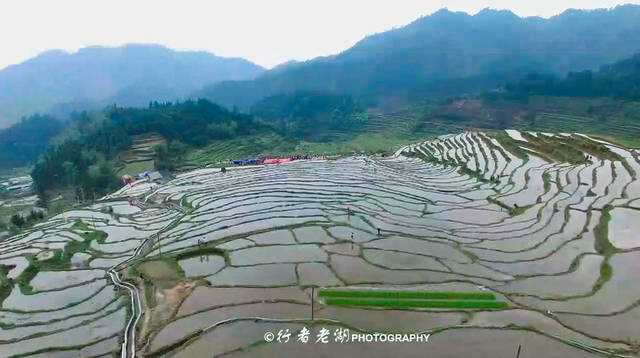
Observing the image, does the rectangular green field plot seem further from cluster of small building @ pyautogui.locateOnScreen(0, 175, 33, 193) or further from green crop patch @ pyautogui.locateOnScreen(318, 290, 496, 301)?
cluster of small building @ pyautogui.locateOnScreen(0, 175, 33, 193)

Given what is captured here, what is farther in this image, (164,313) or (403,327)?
(164,313)

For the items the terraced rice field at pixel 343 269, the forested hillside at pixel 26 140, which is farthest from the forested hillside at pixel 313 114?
the terraced rice field at pixel 343 269

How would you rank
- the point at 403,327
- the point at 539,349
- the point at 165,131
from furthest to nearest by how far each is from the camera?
the point at 165,131
the point at 403,327
the point at 539,349

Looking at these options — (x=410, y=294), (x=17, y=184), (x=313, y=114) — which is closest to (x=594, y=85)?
(x=313, y=114)

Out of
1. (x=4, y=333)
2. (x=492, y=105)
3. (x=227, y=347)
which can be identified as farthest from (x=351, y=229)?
(x=492, y=105)

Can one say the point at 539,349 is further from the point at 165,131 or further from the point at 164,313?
the point at 165,131

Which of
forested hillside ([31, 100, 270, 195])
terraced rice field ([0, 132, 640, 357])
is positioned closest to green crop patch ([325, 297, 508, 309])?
terraced rice field ([0, 132, 640, 357])

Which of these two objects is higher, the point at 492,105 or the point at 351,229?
the point at 492,105
